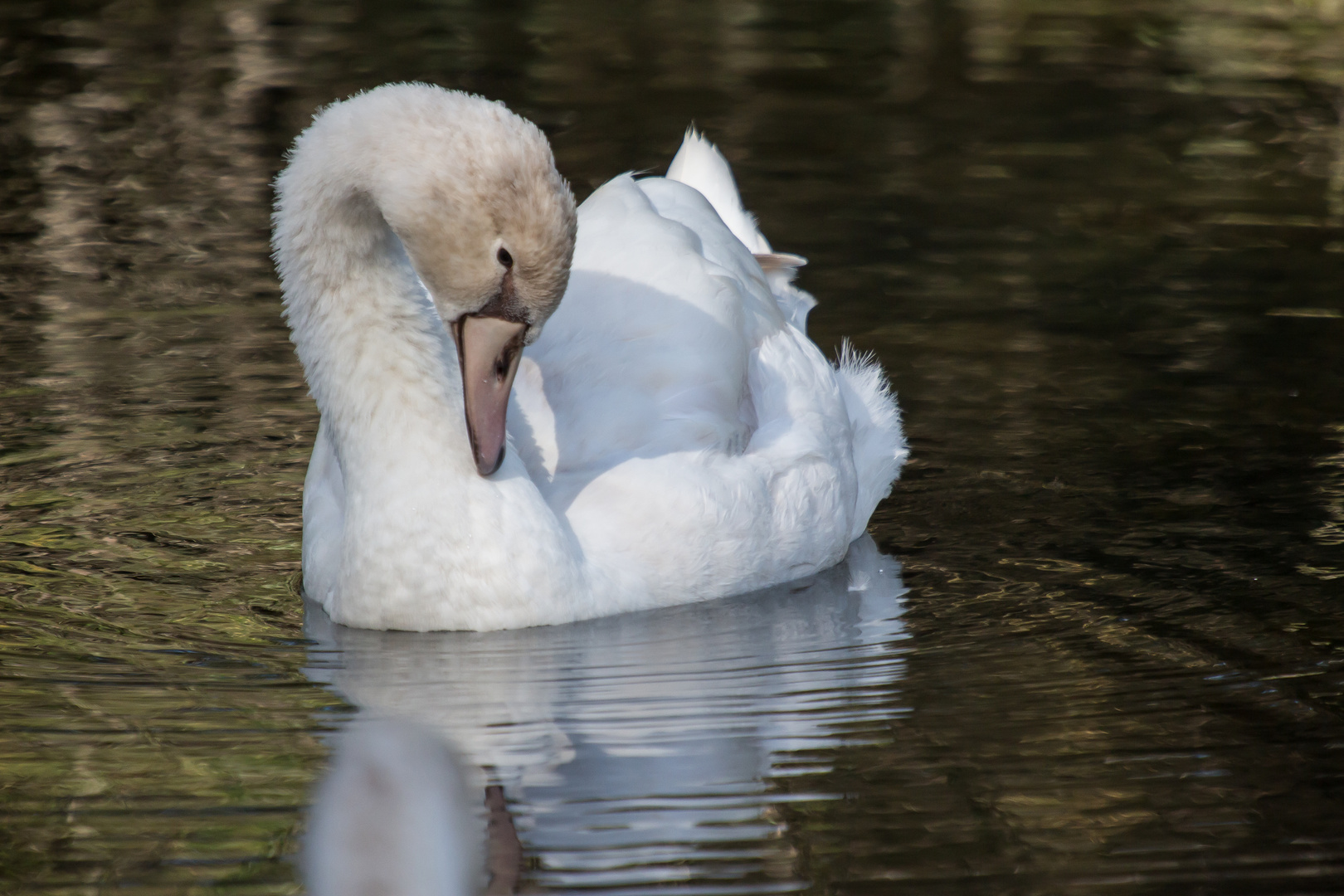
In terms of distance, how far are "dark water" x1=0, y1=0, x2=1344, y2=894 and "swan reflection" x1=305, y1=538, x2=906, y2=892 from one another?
0.02m

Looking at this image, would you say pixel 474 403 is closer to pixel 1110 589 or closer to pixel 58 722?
pixel 58 722

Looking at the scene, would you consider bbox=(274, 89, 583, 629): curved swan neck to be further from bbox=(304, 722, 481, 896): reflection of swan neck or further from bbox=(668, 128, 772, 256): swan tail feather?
bbox=(304, 722, 481, 896): reflection of swan neck

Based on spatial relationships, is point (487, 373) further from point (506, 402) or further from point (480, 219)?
point (480, 219)

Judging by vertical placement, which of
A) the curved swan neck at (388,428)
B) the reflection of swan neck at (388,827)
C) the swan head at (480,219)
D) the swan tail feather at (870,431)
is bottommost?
the swan tail feather at (870,431)

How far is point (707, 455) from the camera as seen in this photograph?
22.0 ft

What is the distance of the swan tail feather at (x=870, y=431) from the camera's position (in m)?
7.85

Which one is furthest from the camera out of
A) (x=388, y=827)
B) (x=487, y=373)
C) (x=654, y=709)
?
(x=487, y=373)

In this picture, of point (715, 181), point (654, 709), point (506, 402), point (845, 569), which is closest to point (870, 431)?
point (845, 569)

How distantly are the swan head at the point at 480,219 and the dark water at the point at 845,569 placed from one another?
99 cm

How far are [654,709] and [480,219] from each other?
4.97 feet

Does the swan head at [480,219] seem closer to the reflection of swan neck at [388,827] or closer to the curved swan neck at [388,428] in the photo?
the curved swan neck at [388,428]

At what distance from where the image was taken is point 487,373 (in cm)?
601

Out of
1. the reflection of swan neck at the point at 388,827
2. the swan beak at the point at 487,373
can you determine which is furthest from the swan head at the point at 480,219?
the reflection of swan neck at the point at 388,827

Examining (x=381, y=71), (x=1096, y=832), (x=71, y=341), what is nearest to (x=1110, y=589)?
(x=1096, y=832)
